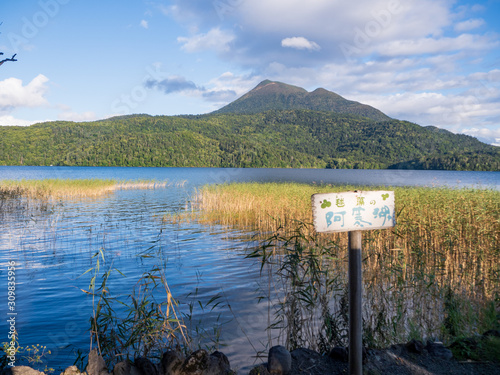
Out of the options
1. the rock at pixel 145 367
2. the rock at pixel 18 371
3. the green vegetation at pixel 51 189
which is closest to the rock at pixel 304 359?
the rock at pixel 145 367

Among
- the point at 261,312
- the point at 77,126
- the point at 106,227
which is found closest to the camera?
A: the point at 261,312

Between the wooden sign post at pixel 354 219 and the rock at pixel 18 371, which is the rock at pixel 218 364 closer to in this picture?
the wooden sign post at pixel 354 219

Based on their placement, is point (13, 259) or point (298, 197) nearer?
point (13, 259)

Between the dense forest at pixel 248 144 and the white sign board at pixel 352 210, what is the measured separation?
113 m

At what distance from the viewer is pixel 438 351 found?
376 centimetres

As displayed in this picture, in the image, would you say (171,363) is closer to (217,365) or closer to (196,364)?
(196,364)

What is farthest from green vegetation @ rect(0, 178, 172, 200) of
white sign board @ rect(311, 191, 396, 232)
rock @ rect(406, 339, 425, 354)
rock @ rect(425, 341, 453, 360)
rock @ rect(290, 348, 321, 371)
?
rock @ rect(425, 341, 453, 360)

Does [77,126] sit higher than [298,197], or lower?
higher

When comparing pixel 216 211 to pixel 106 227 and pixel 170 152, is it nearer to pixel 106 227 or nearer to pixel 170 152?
pixel 106 227

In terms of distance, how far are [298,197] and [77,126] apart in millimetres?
117935

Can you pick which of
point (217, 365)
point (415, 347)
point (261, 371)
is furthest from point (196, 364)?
point (415, 347)

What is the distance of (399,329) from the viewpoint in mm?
5008

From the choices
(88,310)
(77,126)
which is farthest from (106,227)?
(77,126)

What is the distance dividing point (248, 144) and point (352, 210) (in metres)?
147
